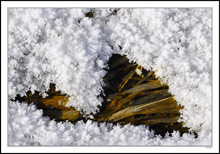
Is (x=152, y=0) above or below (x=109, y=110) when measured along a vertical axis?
above

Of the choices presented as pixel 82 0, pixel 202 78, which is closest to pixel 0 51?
pixel 82 0

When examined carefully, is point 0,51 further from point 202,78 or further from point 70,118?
point 202,78

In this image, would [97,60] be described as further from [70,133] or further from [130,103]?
[70,133]

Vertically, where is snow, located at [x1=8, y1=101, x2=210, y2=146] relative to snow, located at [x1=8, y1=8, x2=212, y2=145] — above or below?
below

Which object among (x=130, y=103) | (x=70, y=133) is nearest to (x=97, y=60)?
(x=130, y=103)

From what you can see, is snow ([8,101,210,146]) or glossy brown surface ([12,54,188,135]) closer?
snow ([8,101,210,146])

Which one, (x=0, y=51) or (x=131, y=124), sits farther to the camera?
(x=131, y=124)

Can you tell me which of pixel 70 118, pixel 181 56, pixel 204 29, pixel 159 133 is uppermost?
pixel 204 29
